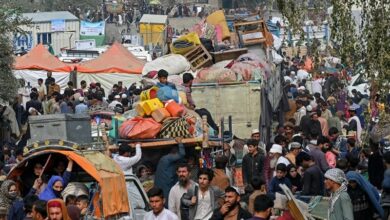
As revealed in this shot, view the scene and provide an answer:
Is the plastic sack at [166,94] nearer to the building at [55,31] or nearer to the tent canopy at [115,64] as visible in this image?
the tent canopy at [115,64]

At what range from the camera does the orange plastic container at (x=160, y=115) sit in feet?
71.2

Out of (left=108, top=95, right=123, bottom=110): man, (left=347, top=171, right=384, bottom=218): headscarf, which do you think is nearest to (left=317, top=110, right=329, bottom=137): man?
(left=108, top=95, right=123, bottom=110): man

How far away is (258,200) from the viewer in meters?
14.1

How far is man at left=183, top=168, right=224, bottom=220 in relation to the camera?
17.3 m

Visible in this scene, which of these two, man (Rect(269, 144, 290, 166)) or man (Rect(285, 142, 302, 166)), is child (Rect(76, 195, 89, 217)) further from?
man (Rect(269, 144, 290, 166))

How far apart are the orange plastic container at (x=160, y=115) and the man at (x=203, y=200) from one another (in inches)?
169

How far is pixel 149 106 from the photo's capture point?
2186 centimetres

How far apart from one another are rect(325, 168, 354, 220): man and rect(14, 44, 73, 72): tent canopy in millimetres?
25433

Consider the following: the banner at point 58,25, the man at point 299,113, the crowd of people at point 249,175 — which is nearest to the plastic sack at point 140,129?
the crowd of people at point 249,175

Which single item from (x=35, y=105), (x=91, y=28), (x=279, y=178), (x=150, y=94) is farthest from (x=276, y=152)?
(x=91, y=28)

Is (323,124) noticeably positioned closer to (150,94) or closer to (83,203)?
(150,94)

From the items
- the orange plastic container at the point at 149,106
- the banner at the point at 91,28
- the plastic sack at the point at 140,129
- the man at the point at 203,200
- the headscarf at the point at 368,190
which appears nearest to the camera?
the headscarf at the point at 368,190

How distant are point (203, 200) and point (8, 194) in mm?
2126

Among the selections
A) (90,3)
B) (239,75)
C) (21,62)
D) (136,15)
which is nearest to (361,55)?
(239,75)
